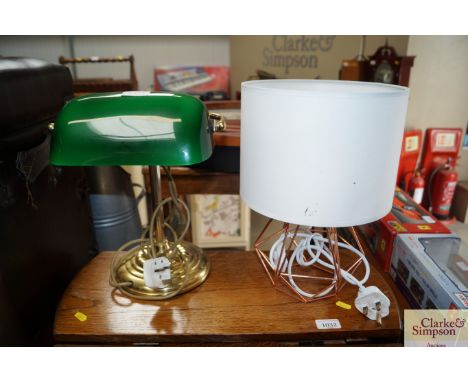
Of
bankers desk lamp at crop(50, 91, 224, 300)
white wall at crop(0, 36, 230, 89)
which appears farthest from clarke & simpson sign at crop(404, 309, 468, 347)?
white wall at crop(0, 36, 230, 89)

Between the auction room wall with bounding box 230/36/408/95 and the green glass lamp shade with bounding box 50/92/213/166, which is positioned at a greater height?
the auction room wall with bounding box 230/36/408/95

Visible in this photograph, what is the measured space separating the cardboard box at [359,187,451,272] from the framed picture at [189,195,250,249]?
2.67 ft

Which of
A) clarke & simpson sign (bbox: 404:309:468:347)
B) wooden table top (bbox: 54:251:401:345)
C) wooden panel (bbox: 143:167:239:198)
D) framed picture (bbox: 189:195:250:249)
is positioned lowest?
framed picture (bbox: 189:195:250:249)

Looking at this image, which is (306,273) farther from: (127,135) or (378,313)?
(127,135)

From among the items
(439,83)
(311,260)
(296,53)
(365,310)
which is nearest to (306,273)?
(311,260)

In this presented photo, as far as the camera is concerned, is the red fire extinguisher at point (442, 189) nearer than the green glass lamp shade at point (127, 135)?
No

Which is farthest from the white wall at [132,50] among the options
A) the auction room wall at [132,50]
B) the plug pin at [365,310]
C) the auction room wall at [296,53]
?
the plug pin at [365,310]

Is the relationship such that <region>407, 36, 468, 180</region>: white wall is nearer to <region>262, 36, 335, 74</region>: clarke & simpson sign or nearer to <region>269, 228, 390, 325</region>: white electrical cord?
<region>262, 36, 335, 74</region>: clarke & simpson sign

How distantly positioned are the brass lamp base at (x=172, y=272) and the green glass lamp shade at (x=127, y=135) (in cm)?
31

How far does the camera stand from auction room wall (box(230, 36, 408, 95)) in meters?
2.57

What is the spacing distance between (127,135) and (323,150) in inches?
12.1

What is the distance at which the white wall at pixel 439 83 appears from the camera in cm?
204

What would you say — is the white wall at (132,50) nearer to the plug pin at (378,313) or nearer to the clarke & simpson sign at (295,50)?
the clarke & simpson sign at (295,50)

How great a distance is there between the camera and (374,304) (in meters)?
0.73
